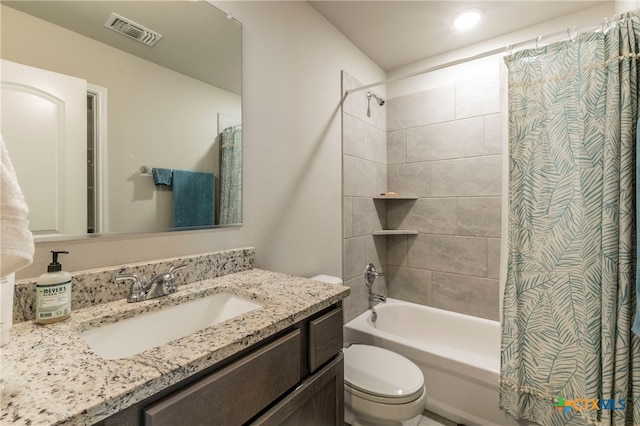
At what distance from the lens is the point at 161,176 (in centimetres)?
107

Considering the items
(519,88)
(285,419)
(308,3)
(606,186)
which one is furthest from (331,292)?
(308,3)

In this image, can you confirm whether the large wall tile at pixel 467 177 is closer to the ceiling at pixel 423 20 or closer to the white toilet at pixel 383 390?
the ceiling at pixel 423 20

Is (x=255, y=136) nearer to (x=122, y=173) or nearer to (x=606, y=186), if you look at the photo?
(x=122, y=173)

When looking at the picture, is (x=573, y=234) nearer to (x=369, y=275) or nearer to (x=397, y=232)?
(x=397, y=232)

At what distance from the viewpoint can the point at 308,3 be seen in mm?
1713

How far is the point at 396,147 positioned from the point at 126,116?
207 cm

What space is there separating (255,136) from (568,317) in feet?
5.73

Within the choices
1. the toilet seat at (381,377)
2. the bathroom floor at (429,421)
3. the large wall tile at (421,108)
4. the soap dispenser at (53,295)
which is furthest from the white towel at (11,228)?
the large wall tile at (421,108)

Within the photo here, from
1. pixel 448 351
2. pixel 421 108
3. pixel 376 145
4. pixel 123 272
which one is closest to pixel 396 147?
pixel 376 145

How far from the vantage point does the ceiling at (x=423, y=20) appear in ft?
5.68

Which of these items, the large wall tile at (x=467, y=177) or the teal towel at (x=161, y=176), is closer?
the teal towel at (x=161, y=176)

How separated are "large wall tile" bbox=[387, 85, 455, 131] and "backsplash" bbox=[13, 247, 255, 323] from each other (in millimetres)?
1830

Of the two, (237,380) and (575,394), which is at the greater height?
(237,380)

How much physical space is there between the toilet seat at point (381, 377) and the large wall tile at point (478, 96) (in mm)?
1829
